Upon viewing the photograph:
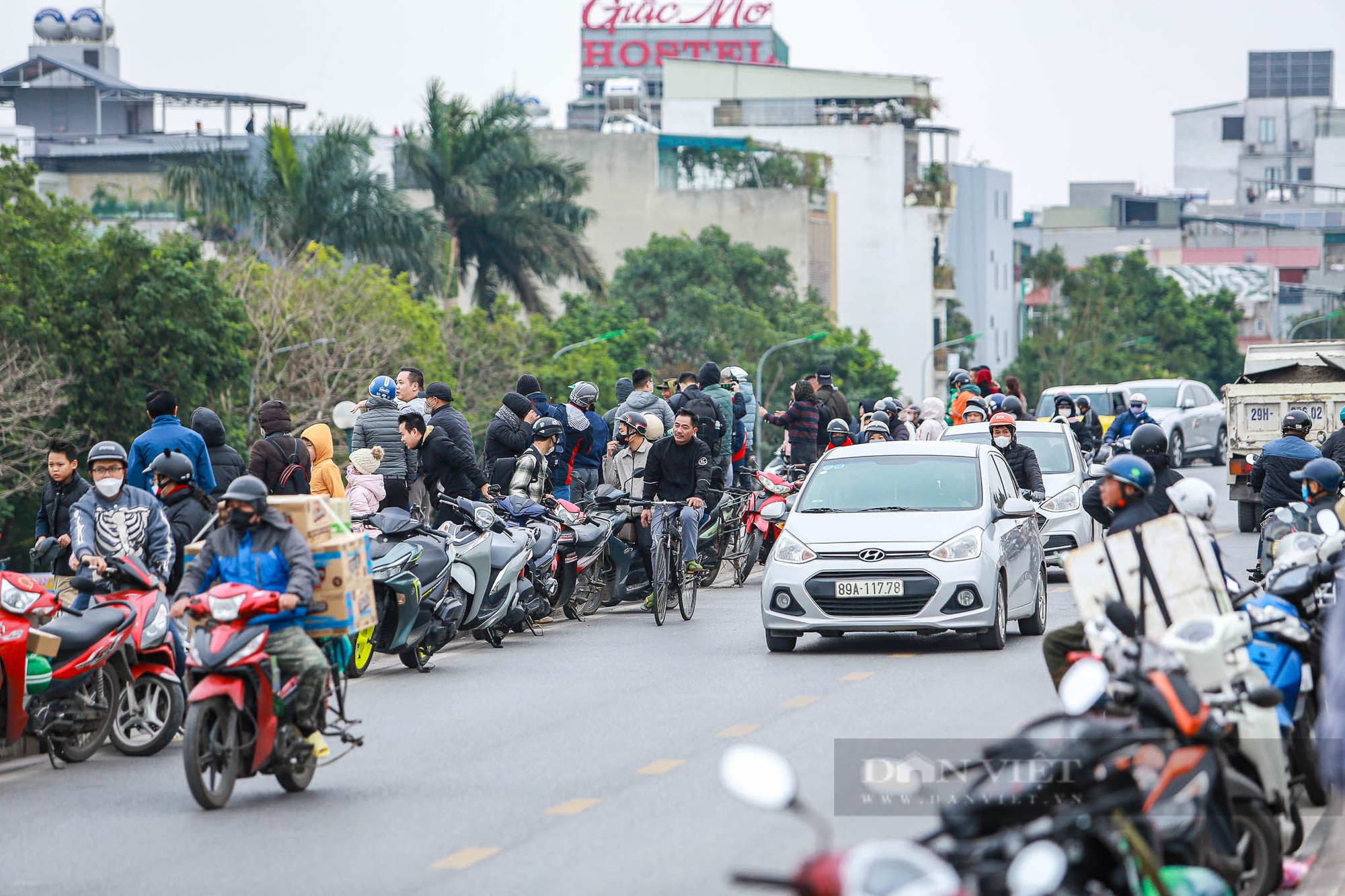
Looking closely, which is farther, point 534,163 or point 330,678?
point 534,163

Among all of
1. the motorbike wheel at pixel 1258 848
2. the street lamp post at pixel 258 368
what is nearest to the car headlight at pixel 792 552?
the motorbike wheel at pixel 1258 848

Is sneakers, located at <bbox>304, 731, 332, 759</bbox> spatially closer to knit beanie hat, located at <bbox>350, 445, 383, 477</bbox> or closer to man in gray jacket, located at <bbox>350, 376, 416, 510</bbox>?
knit beanie hat, located at <bbox>350, 445, 383, 477</bbox>

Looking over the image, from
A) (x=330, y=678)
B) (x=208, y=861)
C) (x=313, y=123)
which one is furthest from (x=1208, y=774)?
(x=313, y=123)

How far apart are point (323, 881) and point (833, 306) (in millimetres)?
86293

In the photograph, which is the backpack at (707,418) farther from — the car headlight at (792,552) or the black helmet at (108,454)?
the black helmet at (108,454)

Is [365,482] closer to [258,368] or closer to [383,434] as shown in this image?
[383,434]

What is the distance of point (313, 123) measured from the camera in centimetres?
5069

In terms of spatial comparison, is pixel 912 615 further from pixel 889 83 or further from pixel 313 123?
pixel 889 83

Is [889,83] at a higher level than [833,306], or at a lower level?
higher

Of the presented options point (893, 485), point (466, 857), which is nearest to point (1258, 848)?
point (466, 857)

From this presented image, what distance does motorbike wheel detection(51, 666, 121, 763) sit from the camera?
34.9ft

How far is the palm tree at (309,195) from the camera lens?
4984 cm

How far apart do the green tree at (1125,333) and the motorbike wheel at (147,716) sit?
84368 millimetres

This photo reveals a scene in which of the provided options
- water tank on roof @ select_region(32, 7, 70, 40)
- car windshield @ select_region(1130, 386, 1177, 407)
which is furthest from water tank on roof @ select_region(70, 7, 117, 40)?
A: car windshield @ select_region(1130, 386, 1177, 407)
